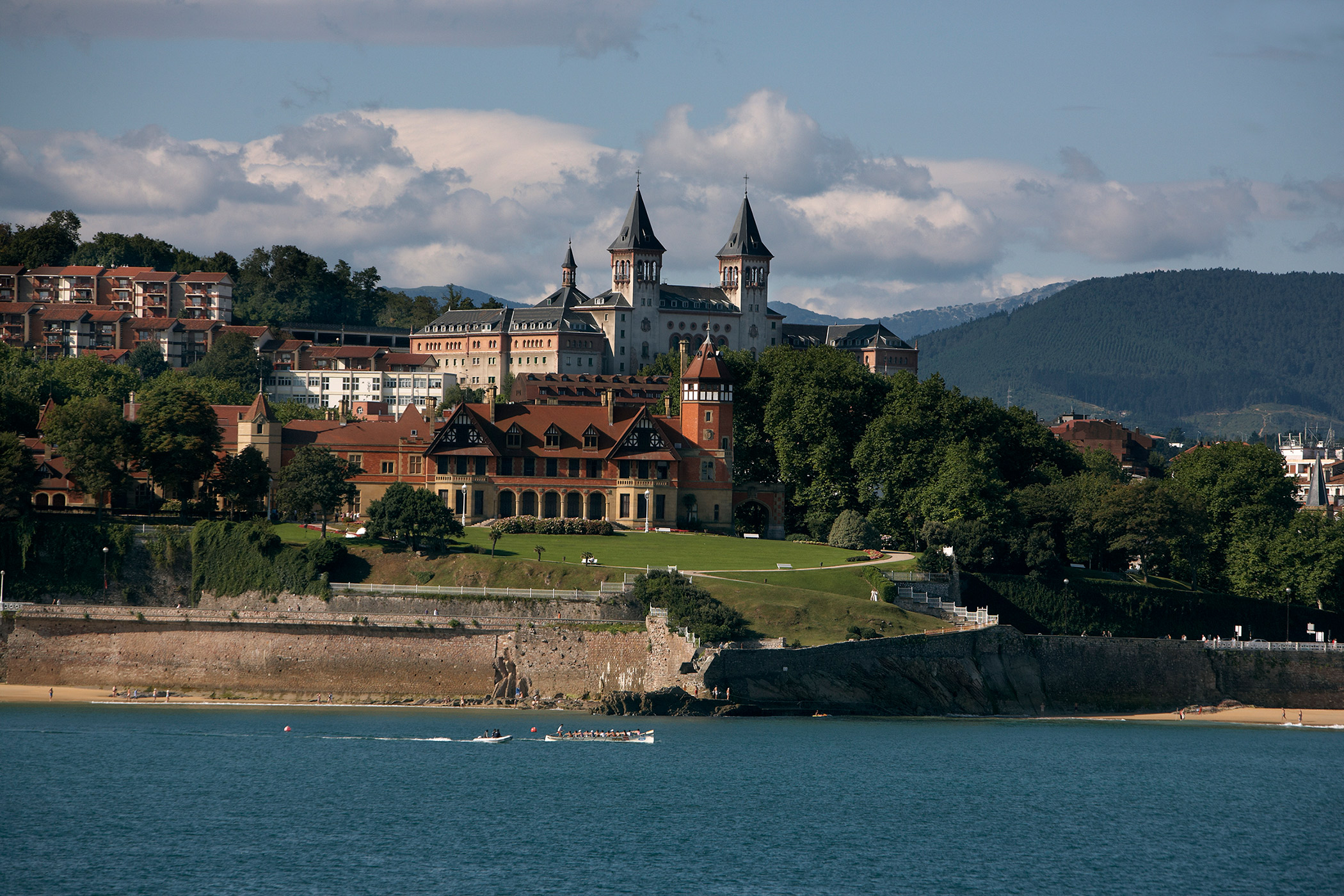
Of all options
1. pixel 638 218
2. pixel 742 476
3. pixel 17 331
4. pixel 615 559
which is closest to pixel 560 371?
pixel 638 218

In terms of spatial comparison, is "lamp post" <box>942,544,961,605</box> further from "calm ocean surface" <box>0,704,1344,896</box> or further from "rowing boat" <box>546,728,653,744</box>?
"rowing boat" <box>546,728,653,744</box>

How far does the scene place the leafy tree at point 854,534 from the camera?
8681 cm

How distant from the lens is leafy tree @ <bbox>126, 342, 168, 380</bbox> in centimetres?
15675

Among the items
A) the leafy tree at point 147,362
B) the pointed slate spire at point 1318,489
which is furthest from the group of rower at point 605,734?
the leafy tree at point 147,362

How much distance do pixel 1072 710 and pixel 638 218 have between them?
117 meters

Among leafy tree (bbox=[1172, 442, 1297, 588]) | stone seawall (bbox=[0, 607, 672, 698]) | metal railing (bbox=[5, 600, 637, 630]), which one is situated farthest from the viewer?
leafy tree (bbox=[1172, 442, 1297, 588])

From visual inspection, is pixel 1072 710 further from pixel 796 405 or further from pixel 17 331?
pixel 17 331

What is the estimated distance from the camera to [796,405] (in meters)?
98.2

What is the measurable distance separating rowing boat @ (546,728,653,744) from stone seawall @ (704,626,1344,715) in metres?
6.30

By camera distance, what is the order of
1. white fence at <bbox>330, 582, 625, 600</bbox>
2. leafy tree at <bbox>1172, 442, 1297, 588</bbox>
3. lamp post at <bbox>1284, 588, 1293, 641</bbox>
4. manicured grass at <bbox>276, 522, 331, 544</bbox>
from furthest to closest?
leafy tree at <bbox>1172, 442, 1297, 588</bbox> → lamp post at <bbox>1284, 588, 1293, 641</bbox> → manicured grass at <bbox>276, 522, 331, 544</bbox> → white fence at <bbox>330, 582, 625, 600</bbox>

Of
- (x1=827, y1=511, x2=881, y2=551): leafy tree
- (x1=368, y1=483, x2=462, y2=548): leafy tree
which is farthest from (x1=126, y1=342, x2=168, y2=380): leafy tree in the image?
(x1=827, y1=511, x2=881, y2=551): leafy tree

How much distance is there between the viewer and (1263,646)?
79.4m

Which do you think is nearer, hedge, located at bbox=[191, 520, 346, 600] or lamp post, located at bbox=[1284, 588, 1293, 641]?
hedge, located at bbox=[191, 520, 346, 600]

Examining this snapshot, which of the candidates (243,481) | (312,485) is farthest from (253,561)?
(243,481)
